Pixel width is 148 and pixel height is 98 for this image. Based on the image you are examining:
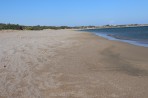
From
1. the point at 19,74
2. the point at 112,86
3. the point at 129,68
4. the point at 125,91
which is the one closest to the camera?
the point at 125,91

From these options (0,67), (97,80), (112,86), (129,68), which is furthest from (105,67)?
(0,67)

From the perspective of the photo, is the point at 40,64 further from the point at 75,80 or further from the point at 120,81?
the point at 120,81

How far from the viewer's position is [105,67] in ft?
31.8

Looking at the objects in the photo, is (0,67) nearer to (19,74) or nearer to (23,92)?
(19,74)

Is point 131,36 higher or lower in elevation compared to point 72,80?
lower

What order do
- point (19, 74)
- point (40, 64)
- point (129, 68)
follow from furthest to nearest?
point (40, 64) → point (129, 68) → point (19, 74)

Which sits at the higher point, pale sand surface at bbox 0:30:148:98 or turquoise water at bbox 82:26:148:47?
pale sand surface at bbox 0:30:148:98

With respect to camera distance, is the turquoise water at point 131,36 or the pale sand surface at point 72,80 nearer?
the pale sand surface at point 72,80

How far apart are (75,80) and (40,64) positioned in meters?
3.12

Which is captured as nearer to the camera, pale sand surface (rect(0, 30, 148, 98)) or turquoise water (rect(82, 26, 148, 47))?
pale sand surface (rect(0, 30, 148, 98))

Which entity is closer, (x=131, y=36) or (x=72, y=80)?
(x=72, y=80)

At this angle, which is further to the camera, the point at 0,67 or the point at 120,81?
the point at 0,67

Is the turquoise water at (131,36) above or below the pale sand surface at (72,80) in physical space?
below

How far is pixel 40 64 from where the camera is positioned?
10.4m
